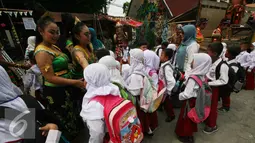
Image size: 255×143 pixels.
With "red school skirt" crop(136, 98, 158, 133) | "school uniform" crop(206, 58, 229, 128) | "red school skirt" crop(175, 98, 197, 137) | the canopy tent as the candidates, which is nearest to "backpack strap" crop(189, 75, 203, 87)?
"red school skirt" crop(175, 98, 197, 137)

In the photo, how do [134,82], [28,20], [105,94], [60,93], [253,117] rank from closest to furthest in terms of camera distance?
[105,94] → [60,93] → [134,82] → [253,117] → [28,20]

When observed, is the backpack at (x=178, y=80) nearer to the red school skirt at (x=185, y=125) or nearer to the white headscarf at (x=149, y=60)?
the white headscarf at (x=149, y=60)

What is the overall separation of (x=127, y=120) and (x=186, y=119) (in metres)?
1.29

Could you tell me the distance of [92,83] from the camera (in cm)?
140

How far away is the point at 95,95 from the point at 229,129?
2.68 meters

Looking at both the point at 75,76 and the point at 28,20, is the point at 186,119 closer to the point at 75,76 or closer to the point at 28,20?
the point at 75,76

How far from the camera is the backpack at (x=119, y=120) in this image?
1.29 metres

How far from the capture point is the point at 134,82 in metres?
2.04

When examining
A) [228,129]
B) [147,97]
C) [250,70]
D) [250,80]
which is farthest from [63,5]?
[228,129]

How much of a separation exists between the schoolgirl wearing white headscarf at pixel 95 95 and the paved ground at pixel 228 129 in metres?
1.32

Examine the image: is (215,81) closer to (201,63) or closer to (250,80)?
(201,63)

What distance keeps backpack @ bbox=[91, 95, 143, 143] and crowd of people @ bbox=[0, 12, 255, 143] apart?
58 mm

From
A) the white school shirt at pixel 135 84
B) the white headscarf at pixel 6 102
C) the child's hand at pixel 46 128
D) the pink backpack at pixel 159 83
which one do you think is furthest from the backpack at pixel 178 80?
the white headscarf at pixel 6 102

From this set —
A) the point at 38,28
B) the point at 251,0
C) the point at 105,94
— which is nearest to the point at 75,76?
the point at 38,28
